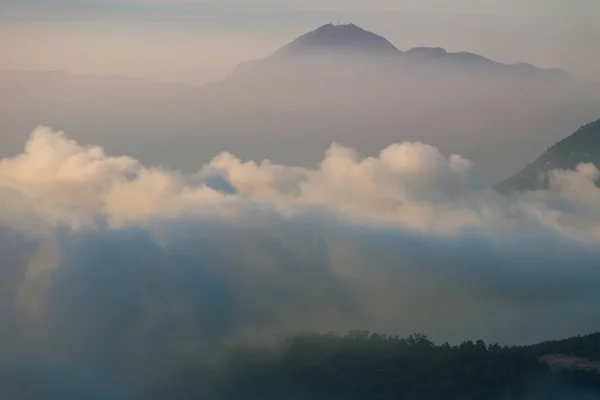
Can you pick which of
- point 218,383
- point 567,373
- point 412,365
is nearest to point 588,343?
point 567,373

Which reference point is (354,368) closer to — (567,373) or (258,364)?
(258,364)

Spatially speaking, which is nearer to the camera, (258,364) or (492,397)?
(492,397)

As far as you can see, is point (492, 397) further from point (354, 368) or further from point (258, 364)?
point (258, 364)

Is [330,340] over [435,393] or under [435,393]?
over

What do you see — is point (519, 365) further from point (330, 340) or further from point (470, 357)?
point (330, 340)

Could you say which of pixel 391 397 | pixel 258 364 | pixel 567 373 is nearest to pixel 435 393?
pixel 391 397

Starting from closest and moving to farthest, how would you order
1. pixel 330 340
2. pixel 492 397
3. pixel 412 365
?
1. pixel 492 397
2. pixel 412 365
3. pixel 330 340

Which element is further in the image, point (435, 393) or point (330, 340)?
point (330, 340)

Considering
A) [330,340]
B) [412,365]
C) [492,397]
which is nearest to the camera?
[492,397]

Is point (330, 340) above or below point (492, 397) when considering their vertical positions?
above
